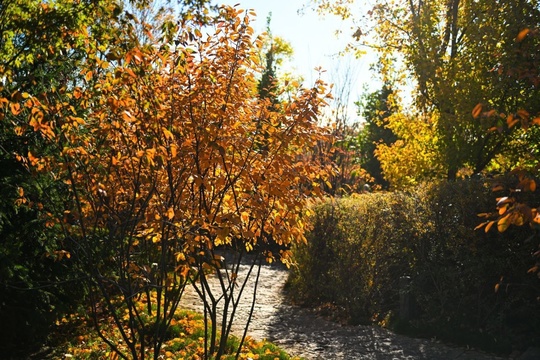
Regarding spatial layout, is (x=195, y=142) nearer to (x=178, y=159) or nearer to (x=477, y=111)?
(x=178, y=159)

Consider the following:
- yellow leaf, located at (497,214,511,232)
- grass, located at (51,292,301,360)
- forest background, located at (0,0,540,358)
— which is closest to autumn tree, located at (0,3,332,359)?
forest background, located at (0,0,540,358)

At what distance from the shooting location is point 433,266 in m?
8.18

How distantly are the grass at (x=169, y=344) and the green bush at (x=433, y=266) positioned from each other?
90.4 inches

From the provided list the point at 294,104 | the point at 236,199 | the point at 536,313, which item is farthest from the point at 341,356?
the point at 294,104

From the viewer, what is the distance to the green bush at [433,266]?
7332mm

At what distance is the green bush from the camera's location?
24.1 feet

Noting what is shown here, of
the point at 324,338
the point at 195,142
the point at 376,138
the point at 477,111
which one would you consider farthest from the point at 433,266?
the point at 376,138

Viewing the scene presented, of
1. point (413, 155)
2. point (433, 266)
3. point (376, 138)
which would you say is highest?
point (376, 138)

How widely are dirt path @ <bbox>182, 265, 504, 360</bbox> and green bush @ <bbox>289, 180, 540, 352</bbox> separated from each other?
13.1 inches

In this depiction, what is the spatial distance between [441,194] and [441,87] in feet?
10.9

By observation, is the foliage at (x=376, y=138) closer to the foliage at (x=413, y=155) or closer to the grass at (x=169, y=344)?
the foliage at (x=413, y=155)

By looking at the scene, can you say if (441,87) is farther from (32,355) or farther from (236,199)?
(32,355)

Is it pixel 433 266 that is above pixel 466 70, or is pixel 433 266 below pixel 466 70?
below

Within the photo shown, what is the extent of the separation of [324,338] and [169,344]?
7.43 ft
